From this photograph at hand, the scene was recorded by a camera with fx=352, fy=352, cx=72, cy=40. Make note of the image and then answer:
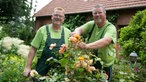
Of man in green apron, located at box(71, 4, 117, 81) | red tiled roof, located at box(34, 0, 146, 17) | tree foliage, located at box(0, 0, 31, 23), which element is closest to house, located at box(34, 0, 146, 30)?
red tiled roof, located at box(34, 0, 146, 17)

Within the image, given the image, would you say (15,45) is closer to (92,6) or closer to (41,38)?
(41,38)

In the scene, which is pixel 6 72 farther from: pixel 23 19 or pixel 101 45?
pixel 23 19

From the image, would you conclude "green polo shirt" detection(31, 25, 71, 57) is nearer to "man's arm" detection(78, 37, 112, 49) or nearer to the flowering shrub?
"man's arm" detection(78, 37, 112, 49)

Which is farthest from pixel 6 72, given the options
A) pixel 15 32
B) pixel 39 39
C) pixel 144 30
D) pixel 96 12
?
pixel 15 32

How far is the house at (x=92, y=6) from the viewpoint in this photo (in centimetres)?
1398

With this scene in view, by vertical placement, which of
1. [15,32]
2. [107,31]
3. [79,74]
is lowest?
[15,32]

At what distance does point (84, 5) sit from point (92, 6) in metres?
1.07

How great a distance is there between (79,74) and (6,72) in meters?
2.68

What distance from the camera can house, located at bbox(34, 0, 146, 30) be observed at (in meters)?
14.0

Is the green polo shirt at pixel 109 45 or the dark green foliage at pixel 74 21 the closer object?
the green polo shirt at pixel 109 45

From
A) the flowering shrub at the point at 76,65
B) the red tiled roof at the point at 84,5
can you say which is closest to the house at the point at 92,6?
the red tiled roof at the point at 84,5

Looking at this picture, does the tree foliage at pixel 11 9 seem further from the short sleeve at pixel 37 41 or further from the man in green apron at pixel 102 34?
the man in green apron at pixel 102 34

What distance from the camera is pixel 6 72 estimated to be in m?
5.32

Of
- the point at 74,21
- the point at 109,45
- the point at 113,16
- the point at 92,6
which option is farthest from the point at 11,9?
the point at 109,45
